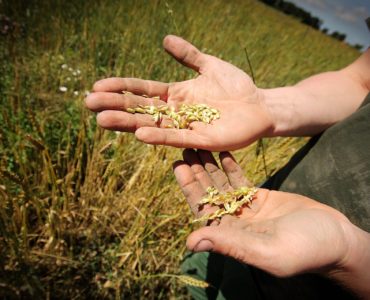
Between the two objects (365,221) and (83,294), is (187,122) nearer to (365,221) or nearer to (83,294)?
(365,221)

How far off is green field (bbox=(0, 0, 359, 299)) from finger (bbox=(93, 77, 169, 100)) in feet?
0.85

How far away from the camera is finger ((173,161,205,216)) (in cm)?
105

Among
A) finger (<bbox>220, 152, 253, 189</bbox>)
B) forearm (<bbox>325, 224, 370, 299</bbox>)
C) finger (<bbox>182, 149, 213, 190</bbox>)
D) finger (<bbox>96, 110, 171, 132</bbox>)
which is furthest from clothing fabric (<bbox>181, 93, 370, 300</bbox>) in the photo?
finger (<bbox>96, 110, 171, 132</bbox>)

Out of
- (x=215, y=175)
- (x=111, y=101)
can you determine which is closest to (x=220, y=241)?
(x=215, y=175)

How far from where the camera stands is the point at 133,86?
1.28 metres

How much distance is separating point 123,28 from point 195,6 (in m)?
1.29

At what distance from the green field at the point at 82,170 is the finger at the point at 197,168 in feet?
1.00

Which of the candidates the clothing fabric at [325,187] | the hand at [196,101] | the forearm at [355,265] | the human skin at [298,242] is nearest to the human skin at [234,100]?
the hand at [196,101]

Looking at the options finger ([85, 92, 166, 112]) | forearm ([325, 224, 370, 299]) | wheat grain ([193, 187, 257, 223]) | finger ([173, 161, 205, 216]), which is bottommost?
forearm ([325, 224, 370, 299])

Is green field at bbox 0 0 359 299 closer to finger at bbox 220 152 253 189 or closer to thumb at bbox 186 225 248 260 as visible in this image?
finger at bbox 220 152 253 189

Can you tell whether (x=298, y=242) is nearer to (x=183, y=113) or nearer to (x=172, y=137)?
(x=172, y=137)

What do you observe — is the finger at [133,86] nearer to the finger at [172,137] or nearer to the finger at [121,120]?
the finger at [121,120]

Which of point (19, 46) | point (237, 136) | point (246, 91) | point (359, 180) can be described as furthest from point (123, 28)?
point (359, 180)

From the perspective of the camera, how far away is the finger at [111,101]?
1120 millimetres
